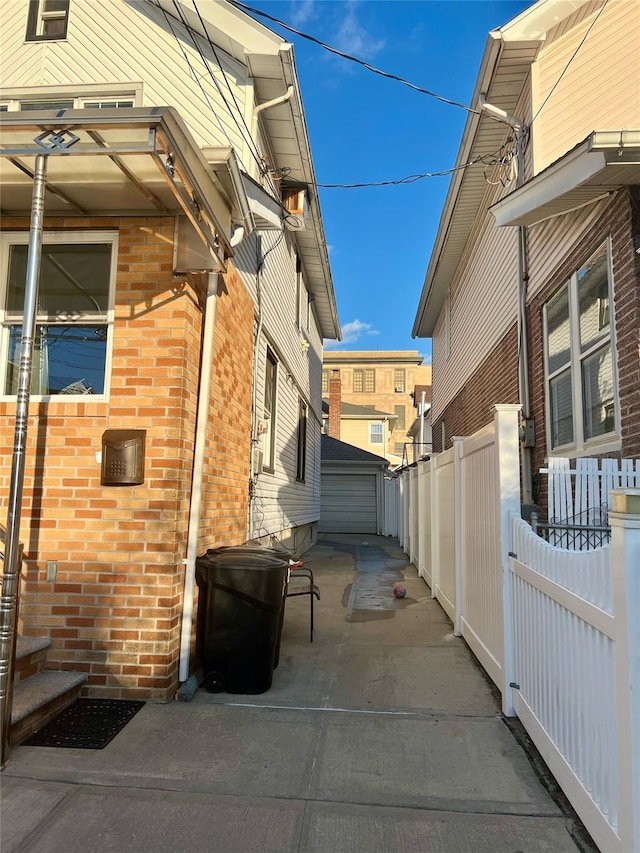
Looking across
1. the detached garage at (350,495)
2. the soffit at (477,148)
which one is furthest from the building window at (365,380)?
the soffit at (477,148)

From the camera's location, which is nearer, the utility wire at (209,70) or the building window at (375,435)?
the utility wire at (209,70)

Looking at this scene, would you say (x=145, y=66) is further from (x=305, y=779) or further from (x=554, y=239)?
(x=305, y=779)

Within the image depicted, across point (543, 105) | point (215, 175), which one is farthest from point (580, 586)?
point (543, 105)

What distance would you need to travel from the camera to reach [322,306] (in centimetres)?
1468

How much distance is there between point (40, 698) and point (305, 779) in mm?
1719

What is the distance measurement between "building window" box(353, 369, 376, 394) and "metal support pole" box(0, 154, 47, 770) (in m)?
42.9

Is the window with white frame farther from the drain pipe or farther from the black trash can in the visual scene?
the black trash can

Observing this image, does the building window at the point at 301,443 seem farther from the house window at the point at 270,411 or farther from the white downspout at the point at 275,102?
the white downspout at the point at 275,102

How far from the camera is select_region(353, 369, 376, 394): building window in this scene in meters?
45.8

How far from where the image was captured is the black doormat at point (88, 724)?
3269 millimetres

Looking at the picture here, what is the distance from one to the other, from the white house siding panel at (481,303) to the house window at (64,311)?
17.5 ft

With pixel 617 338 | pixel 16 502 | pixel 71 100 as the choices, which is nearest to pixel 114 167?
pixel 16 502

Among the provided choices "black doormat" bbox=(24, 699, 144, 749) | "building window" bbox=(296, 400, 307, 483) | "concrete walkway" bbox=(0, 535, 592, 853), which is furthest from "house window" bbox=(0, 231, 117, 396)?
"building window" bbox=(296, 400, 307, 483)

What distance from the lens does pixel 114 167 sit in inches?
143
